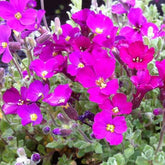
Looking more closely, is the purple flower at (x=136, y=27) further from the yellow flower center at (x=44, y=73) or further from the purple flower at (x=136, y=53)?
the yellow flower center at (x=44, y=73)

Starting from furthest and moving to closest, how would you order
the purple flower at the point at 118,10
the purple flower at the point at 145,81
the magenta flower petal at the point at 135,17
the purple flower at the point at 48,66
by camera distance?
the purple flower at the point at 118,10, the magenta flower petal at the point at 135,17, the purple flower at the point at 48,66, the purple flower at the point at 145,81

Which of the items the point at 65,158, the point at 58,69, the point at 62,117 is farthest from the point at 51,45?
the point at 65,158

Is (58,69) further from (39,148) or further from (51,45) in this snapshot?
(39,148)

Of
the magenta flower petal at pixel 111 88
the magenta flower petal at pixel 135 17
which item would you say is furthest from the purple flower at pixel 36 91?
the magenta flower petal at pixel 135 17

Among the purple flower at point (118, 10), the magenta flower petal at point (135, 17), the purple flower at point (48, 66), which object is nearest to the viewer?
the purple flower at point (48, 66)

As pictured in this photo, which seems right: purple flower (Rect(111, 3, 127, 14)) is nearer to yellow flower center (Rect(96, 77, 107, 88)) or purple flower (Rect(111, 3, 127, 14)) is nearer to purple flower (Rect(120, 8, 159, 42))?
purple flower (Rect(120, 8, 159, 42))

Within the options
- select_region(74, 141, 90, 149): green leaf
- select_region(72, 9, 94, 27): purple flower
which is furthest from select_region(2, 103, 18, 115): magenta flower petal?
select_region(72, 9, 94, 27): purple flower

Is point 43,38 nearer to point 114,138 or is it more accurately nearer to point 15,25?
point 15,25

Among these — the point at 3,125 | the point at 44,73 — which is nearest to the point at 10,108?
the point at 44,73
